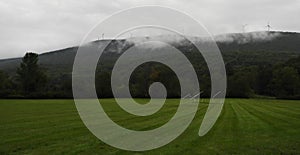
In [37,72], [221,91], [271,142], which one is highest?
[37,72]

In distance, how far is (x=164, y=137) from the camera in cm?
1798

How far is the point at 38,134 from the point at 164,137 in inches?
255

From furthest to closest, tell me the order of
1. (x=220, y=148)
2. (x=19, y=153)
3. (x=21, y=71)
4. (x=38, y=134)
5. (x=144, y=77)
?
1. (x=144, y=77)
2. (x=21, y=71)
3. (x=38, y=134)
4. (x=220, y=148)
5. (x=19, y=153)

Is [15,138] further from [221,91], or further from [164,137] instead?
[221,91]

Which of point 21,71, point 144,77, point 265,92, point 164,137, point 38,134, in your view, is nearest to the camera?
point 164,137

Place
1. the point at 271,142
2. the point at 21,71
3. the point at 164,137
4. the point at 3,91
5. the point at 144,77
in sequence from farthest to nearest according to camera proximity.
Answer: the point at 144,77 → the point at 21,71 → the point at 3,91 → the point at 164,137 → the point at 271,142

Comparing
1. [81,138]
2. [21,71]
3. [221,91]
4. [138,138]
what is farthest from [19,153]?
[21,71]

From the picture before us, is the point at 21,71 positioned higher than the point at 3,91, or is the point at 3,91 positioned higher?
the point at 21,71

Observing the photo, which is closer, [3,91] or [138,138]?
[138,138]

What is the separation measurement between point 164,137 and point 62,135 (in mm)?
5086

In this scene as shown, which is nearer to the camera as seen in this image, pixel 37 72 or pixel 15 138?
pixel 15 138

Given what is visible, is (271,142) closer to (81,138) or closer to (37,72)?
(81,138)

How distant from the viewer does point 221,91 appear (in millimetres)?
81125

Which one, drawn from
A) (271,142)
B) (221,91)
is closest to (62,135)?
(271,142)
